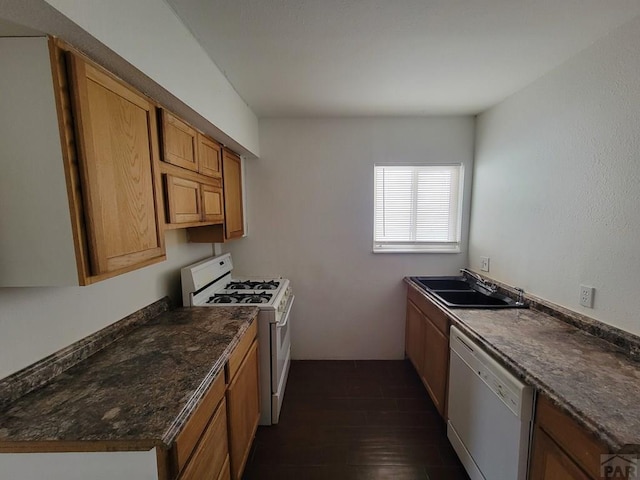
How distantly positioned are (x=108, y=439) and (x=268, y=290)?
61.5 inches

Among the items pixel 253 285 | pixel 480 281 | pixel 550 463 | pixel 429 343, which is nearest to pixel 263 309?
pixel 253 285

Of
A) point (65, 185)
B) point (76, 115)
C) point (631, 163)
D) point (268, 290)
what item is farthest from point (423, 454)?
point (76, 115)

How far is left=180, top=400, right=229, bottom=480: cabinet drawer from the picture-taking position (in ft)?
3.27

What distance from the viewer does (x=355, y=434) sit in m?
1.95

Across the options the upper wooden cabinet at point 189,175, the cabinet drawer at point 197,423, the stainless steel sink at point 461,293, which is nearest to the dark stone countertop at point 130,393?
the cabinet drawer at point 197,423

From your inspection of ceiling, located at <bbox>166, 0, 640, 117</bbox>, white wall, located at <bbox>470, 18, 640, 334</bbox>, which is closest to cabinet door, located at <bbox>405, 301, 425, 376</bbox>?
white wall, located at <bbox>470, 18, 640, 334</bbox>

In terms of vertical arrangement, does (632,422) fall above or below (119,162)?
below

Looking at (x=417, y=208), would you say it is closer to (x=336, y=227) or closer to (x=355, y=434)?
(x=336, y=227)

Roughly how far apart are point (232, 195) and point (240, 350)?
1.31 m

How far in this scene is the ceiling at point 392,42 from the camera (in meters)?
1.21

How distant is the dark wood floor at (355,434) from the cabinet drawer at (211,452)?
59 centimetres

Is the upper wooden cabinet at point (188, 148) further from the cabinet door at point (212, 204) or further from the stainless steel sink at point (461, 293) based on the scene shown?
the stainless steel sink at point (461, 293)

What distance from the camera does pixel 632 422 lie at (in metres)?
0.87

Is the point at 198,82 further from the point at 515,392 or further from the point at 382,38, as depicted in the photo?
the point at 515,392
